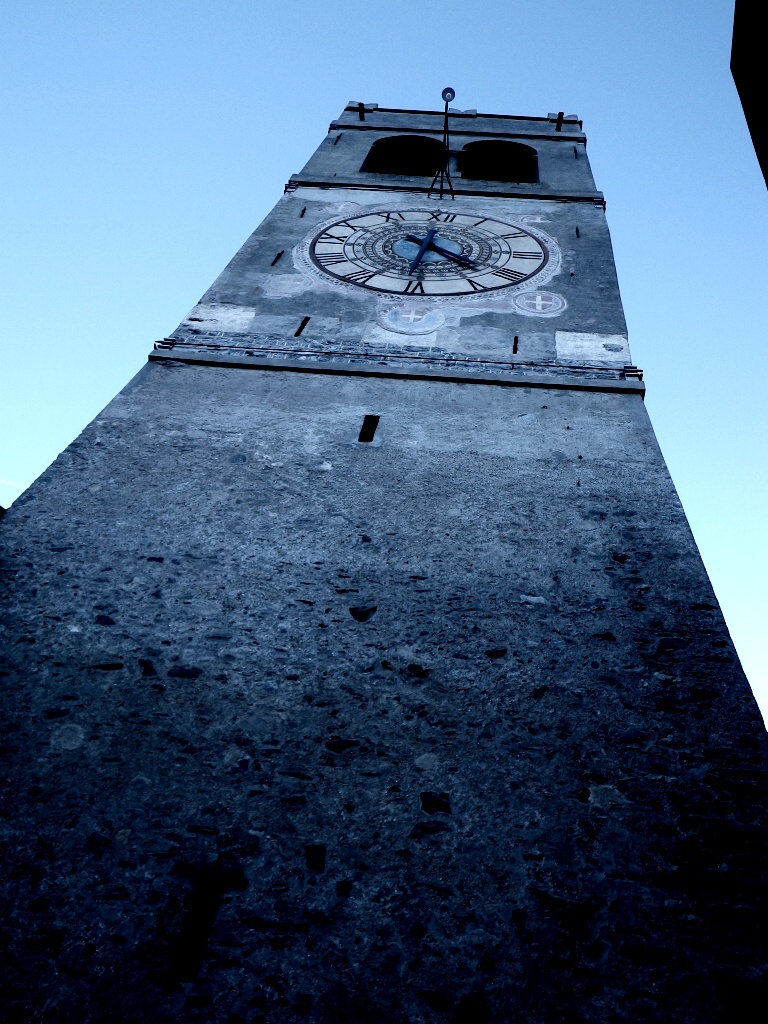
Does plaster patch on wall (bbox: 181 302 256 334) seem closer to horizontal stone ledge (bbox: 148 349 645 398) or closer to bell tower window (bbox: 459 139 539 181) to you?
horizontal stone ledge (bbox: 148 349 645 398)

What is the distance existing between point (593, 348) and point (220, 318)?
2.52m

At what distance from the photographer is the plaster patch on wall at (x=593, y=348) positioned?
209 inches

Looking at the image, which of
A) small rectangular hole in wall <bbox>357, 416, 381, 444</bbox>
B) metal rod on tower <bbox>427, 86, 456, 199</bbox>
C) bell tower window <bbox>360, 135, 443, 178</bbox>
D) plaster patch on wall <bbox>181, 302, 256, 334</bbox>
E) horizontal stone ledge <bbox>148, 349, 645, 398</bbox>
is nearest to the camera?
small rectangular hole in wall <bbox>357, 416, 381, 444</bbox>

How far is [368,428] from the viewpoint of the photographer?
463 centimetres

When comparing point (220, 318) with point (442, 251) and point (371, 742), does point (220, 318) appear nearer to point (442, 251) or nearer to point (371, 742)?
point (442, 251)

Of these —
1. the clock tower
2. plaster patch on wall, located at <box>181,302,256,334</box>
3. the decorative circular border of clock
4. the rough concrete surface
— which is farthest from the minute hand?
the rough concrete surface

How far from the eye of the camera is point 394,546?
3797 mm

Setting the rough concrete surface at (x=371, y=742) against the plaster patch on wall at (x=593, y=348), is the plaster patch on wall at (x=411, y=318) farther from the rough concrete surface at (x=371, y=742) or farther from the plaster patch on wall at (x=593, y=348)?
the rough concrete surface at (x=371, y=742)

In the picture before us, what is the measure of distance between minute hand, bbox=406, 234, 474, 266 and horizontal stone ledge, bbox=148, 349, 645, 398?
1.85 metres

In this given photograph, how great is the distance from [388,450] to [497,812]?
2.17 m

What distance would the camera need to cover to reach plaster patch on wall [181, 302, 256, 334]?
5.61 m

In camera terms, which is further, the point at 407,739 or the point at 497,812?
the point at 407,739

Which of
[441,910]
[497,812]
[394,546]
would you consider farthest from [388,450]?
[441,910]

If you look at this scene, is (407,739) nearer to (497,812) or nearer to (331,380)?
(497,812)
